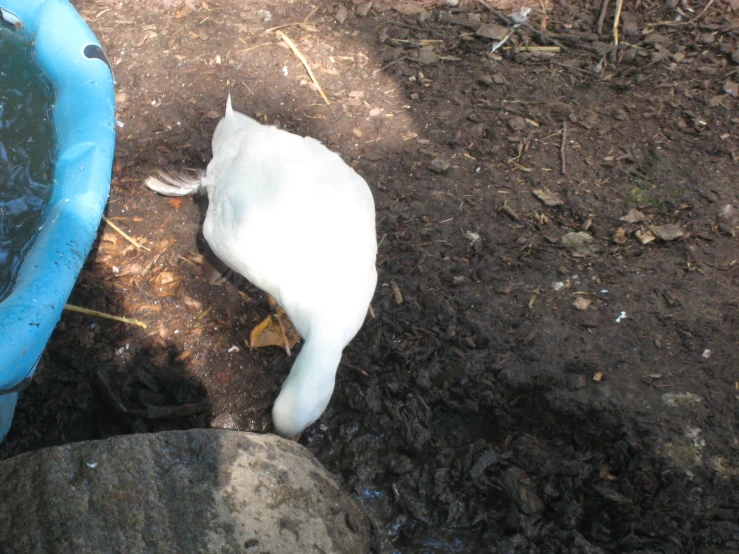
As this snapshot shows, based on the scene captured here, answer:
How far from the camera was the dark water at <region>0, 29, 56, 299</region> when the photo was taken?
3.08 m

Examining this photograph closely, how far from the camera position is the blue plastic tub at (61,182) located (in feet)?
7.79

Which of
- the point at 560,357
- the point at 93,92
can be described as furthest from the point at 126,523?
the point at 93,92

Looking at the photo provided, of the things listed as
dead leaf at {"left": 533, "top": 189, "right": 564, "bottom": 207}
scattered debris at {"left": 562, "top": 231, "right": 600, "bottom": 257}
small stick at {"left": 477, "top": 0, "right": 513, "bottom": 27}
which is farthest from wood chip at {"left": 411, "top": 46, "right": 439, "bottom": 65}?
scattered debris at {"left": 562, "top": 231, "right": 600, "bottom": 257}

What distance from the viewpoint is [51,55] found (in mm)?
3604

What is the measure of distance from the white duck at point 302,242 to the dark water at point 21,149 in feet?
3.01

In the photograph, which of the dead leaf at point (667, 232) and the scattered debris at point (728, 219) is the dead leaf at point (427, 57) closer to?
the dead leaf at point (667, 232)

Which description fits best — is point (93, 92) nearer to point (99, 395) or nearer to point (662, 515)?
point (99, 395)

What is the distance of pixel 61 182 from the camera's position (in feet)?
9.72

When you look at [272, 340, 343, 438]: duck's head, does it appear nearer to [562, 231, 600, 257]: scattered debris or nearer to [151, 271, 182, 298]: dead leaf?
[151, 271, 182, 298]: dead leaf

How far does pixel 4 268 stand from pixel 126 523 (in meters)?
1.74

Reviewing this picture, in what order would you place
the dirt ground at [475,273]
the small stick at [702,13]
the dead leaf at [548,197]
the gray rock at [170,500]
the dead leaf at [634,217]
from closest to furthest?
the gray rock at [170,500] < the dirt ground at [475,273] < the dead leaf at [634,217] < the dead leaf at [548,197] < the small stick at [702,13]

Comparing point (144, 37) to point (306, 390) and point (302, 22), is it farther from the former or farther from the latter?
point (306, 390)

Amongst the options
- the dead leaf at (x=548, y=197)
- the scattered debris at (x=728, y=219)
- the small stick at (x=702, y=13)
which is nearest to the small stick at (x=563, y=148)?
the dead leaf at (x=548, y=197)

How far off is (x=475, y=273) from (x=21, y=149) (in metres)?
2.68
